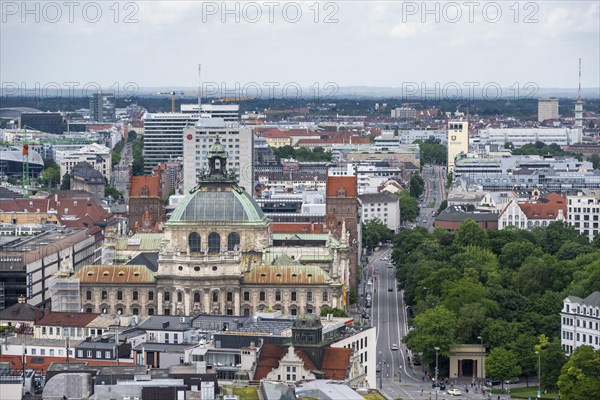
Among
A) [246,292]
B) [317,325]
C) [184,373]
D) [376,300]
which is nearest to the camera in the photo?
[184,373]

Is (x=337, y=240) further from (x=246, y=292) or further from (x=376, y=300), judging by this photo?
(x=246, y=292)

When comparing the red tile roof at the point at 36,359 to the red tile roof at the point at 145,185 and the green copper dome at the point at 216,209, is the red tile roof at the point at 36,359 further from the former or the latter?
the red tile roof at the point at 145,185

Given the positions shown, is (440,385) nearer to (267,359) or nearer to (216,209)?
(267,359)

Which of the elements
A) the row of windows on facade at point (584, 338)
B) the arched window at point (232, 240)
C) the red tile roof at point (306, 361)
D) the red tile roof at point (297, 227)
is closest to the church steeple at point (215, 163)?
the arched window at point (232, 240)

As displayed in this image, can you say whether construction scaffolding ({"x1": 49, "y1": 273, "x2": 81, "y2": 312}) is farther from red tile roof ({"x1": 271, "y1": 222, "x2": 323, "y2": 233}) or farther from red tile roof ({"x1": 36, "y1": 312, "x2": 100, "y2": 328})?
red tile roof ({"x1": 271, "y1": 222, "x2": 323, "y2": 233})

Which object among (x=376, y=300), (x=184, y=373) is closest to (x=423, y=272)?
(x=376, y=300)

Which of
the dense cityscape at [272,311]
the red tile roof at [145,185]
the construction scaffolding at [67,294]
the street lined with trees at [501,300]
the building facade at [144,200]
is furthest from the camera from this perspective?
the red tile roof at [145,185]
